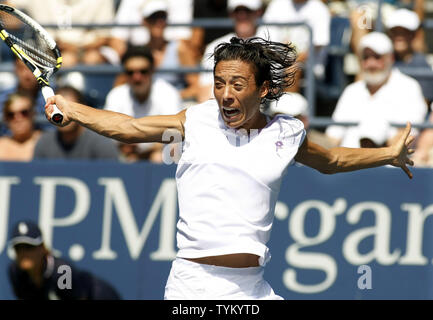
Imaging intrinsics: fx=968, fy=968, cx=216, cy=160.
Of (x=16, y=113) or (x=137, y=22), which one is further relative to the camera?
(x=137, y=22)

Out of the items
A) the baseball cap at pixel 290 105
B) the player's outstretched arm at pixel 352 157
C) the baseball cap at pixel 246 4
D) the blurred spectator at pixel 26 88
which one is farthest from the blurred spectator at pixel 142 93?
the player's outstretched arm at pixel 352 157

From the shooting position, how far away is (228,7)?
32.5ft

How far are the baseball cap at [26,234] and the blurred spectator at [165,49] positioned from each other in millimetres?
2108

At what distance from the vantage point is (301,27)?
8.85 meters

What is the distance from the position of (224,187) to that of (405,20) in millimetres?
4600

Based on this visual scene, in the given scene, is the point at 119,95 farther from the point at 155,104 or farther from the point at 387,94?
the point at 387,94

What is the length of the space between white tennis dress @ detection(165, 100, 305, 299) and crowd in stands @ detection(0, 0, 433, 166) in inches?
110

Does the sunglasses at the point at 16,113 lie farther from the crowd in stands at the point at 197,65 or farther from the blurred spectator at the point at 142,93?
the blurred spectator at the point at 142,93

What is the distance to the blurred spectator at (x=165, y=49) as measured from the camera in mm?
9055

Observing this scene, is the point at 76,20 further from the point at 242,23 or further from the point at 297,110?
the point at 297,110

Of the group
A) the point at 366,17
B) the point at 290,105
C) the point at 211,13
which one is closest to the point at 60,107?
the point at 290,105
